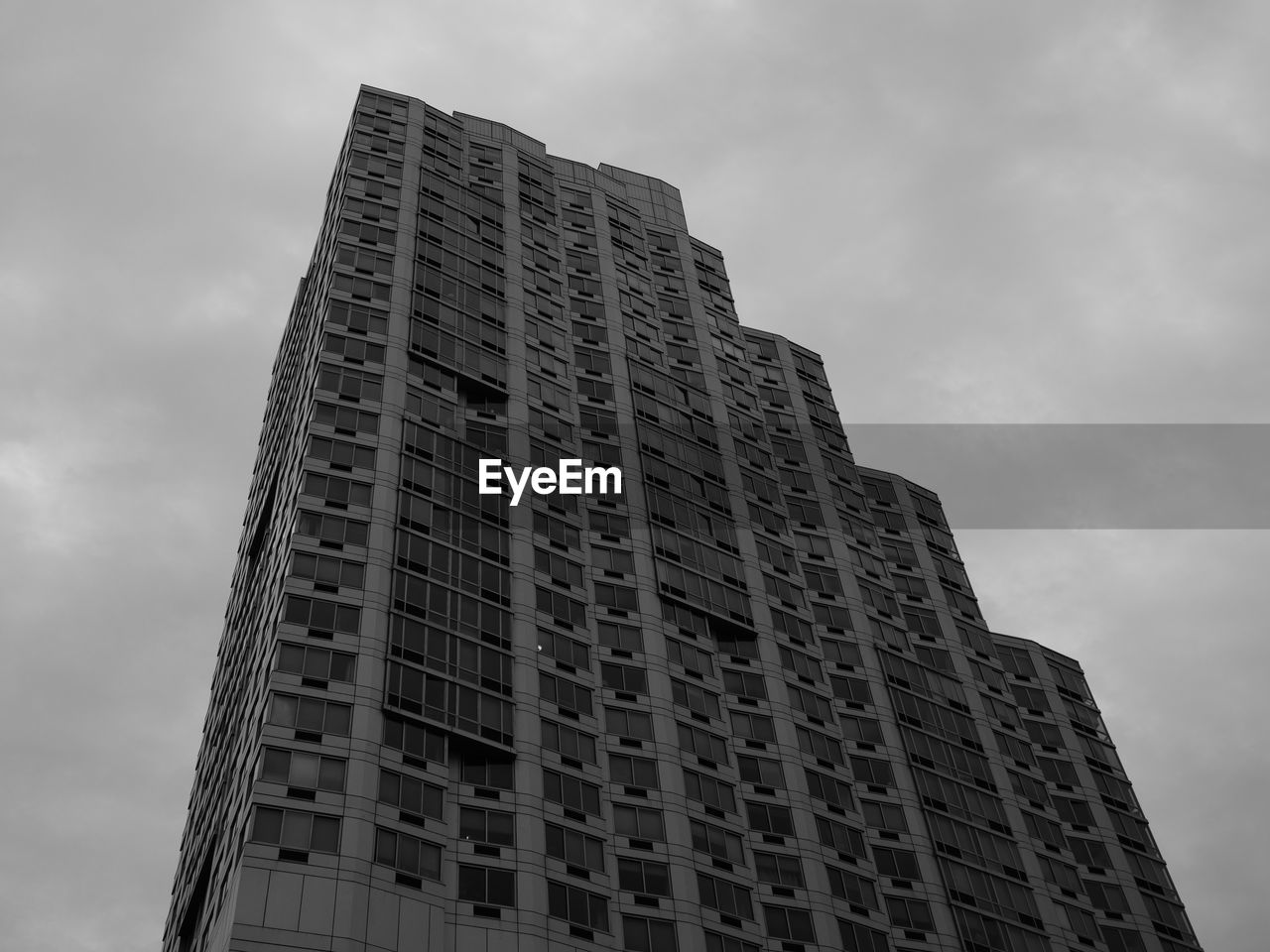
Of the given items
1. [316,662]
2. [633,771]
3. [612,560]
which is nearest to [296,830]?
[316,662]

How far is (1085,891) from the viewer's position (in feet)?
302

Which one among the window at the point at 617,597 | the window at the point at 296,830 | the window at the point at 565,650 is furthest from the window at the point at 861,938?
the window at the point at 296,830

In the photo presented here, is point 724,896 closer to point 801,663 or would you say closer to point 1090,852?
point 801,663

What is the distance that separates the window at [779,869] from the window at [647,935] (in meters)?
8.01

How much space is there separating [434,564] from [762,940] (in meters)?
26.4

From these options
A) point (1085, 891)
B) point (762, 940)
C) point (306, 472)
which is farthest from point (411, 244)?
point (1085, 891)

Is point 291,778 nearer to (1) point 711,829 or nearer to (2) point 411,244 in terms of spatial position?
(1) point 711,829

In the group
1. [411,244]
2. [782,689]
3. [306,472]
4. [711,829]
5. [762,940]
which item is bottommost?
[762,940]

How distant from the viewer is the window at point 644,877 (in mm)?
69750

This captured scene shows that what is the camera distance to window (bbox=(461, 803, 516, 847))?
67000mm

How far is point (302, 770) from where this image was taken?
64375 millimetres

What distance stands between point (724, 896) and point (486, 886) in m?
13.9

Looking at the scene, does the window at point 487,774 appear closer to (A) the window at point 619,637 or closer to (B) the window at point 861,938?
(A) the window at point 619,637

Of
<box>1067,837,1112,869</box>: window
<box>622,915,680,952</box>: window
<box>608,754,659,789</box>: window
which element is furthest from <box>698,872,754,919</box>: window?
<box>1067,837,1112,869</box>: window
